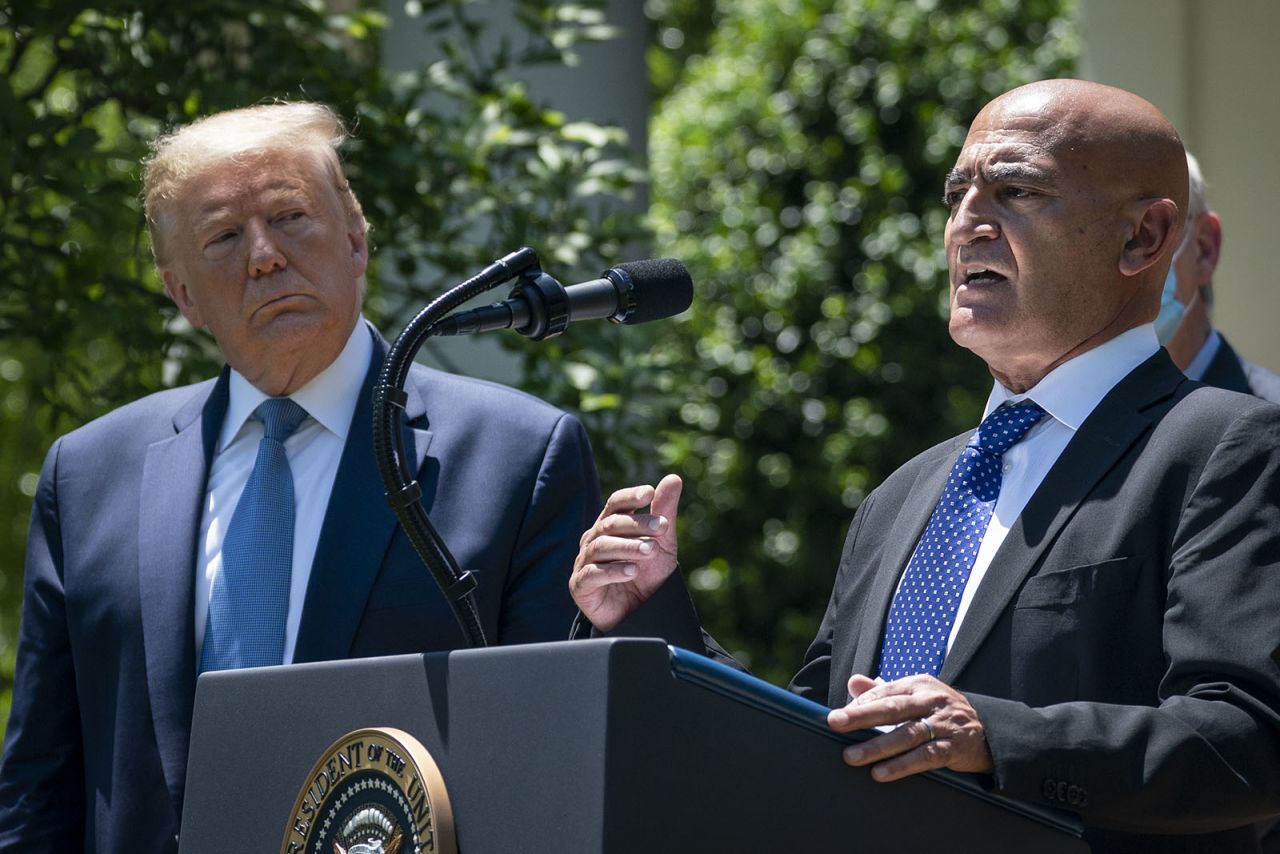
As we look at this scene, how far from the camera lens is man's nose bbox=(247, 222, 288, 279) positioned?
3426mm

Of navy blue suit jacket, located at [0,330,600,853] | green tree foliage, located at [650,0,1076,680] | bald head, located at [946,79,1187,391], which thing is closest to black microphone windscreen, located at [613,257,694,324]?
bald head, located at [946,79,1187,391]

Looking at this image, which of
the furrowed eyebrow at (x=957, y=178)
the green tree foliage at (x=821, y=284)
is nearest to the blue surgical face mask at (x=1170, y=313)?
the furrowed eyebrow at (x=957, y=178)

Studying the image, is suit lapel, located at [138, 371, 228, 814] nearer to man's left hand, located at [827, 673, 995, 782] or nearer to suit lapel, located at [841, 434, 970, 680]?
suit lapel, located at [841, 434, 970, 680]

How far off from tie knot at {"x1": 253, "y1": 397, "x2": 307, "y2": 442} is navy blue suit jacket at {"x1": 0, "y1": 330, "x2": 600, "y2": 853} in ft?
0.41

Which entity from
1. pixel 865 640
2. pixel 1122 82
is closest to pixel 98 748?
pixel 865 640

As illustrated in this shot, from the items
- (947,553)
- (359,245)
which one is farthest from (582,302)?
(359,245)

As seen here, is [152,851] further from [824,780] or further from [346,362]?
[824,780]

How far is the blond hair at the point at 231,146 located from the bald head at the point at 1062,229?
1387mm

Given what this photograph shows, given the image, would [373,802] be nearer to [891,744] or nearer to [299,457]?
[891,744]

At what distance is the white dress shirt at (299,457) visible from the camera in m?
3.29

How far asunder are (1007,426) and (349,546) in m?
1.19

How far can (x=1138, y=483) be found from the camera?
2.52 meters

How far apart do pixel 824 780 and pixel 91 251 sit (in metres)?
3.46

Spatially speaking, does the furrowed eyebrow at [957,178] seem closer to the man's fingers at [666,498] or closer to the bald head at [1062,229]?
the bald head at [1062,229]
